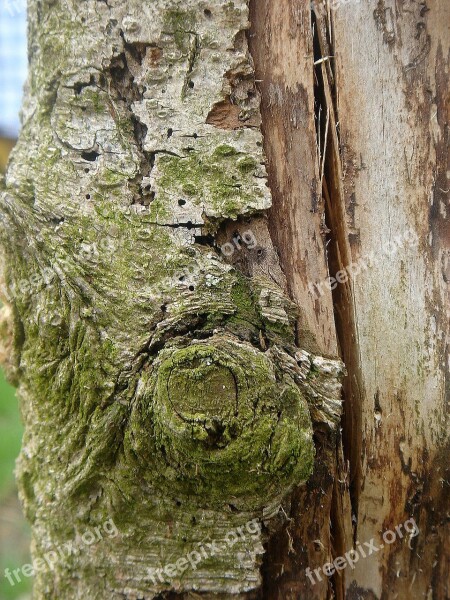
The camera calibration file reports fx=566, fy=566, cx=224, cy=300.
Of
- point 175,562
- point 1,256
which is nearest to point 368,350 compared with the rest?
point 175,562

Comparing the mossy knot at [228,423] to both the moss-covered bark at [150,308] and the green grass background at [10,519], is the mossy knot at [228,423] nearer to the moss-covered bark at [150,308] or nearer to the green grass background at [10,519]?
the moss-covered bark at [150,308]

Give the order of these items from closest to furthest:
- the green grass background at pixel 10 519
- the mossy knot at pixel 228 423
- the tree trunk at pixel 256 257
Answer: the mossy knot at pixel 228 423 < the tree trunk at pixel 256 257 < the green grass background at pixel 10 519

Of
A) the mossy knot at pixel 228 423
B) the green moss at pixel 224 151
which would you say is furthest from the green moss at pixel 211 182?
the mossy knot at pixel 228 423

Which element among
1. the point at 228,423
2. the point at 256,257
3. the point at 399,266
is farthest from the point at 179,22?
the point at 228,423

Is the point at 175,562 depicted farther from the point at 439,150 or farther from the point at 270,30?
the point at 270,30

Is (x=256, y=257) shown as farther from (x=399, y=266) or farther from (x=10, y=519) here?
(x=10, y=519)

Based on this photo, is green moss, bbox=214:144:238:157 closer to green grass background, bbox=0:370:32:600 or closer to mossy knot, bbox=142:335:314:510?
mossy knot, bbox=142:335:314:510

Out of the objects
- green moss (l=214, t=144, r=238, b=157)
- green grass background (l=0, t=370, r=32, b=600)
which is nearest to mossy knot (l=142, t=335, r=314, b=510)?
green moss (l=214, t=144, r=238, b=157)
